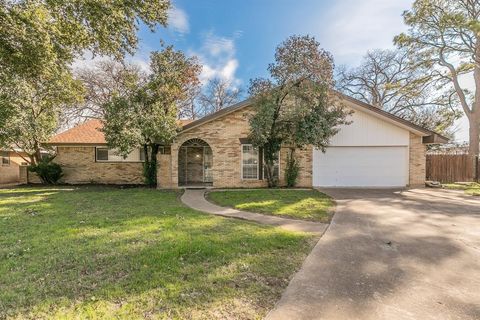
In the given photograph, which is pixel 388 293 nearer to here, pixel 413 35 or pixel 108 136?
pixel 108 136

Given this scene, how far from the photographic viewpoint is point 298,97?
12.3 m

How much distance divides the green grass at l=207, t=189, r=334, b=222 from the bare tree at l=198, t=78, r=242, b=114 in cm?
2321

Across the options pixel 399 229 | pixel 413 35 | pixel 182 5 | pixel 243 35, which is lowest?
pixel 399 229

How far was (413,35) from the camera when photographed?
18.7 meters

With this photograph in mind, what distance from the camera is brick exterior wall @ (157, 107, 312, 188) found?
14.6 m

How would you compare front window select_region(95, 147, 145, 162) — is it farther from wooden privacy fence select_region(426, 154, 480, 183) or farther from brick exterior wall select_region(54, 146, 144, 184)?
wooden privacy fence select_region(426, 154, 480, 183)

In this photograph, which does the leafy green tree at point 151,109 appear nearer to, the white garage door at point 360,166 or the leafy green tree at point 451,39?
the white garage door at point 360,166

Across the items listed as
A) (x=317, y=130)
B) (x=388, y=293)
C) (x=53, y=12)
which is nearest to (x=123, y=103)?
(x=53, y=12)

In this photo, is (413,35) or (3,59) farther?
(413,35)

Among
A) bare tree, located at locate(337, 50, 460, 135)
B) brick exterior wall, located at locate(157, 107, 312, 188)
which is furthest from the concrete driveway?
bare tree, located at locate(337, 50, 460, 135)

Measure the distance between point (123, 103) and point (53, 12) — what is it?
6.13 meters

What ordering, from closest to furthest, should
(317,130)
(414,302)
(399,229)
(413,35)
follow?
(414,302) < (399,229) < (317,130) < (413,35)

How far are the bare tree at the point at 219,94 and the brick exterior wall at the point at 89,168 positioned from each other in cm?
1737

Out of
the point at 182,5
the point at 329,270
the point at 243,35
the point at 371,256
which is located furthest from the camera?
the point at 243,35
